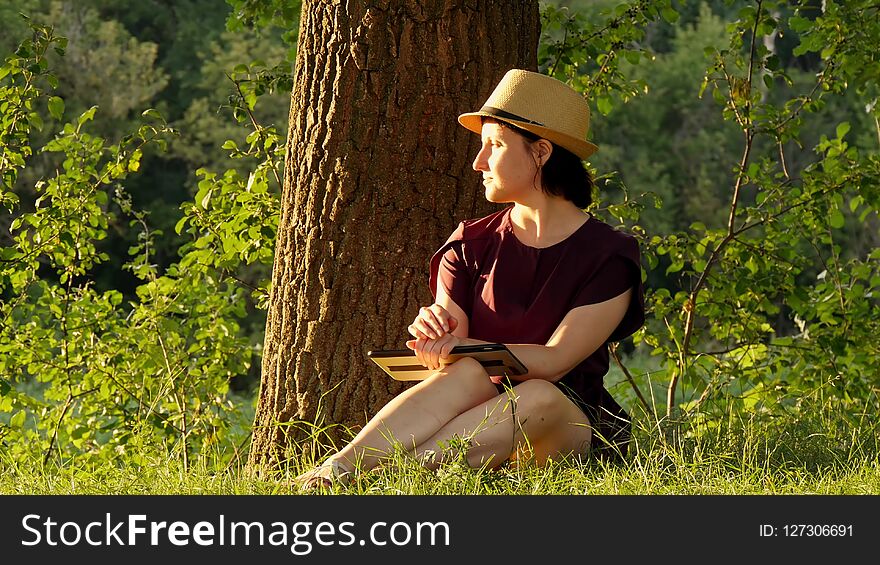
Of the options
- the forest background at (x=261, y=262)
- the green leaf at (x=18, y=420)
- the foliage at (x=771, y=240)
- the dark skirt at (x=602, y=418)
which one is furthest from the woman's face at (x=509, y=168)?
the green leaf at (x=18, y=420)

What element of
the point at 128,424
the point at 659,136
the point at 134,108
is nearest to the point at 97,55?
the point at 134,108

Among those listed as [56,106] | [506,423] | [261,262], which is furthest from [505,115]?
[261,262]

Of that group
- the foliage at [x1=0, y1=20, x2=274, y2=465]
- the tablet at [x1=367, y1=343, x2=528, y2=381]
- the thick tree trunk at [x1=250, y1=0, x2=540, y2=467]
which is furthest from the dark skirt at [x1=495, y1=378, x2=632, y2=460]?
the foliage at [x1=0, y1=20, x2=274, y2=465]

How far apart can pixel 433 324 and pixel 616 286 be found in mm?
590

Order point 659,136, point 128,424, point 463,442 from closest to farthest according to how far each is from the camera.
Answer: point 463,442, point 128,424, point 659,136

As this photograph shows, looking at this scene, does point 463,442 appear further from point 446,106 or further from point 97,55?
point 97,55

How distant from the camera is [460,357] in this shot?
388 centimetres

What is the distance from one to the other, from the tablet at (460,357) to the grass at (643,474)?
1.02 feet

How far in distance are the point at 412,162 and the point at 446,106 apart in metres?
0.24

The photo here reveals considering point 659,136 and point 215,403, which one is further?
point 659,136

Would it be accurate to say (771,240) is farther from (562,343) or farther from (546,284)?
(562,343)

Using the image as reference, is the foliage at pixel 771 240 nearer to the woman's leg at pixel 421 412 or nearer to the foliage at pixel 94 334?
the foliage at pixel 94 334

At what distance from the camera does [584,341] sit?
392 centimetres

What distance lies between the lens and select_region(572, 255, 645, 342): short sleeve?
13.0 feet
